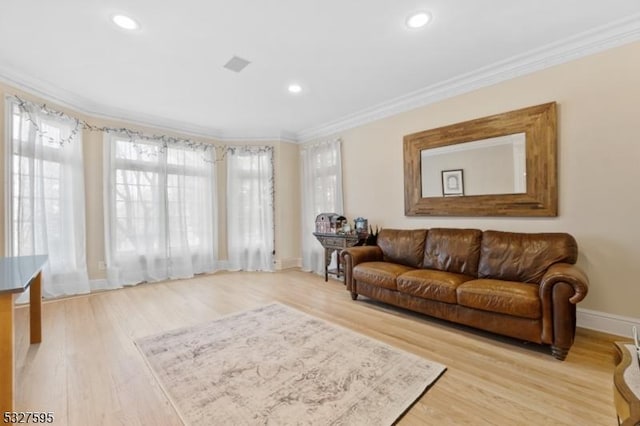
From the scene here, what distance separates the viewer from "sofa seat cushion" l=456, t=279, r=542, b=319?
87.4 inches

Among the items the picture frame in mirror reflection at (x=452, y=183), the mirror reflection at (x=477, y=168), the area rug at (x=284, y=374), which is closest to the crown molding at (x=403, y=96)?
the mirror reflection at (x=477, y=168)

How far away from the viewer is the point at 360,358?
2.17 metres

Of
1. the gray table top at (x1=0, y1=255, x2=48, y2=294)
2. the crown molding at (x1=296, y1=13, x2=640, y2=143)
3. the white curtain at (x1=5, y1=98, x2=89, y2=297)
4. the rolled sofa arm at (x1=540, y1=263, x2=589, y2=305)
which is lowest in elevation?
the rolled sofa arm at (x1=540, y1=263, x2=589, y2=305)

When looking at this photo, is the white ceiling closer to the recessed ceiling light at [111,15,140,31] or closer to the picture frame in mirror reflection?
the recessed ceiling light at [111,15,140,31]

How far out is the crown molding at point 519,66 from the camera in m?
2.48

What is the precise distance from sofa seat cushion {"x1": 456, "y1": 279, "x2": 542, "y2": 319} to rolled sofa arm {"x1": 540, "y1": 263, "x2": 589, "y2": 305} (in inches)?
4.4

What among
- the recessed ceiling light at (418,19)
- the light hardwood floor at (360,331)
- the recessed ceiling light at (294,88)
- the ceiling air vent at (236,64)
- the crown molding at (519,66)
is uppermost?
the recessed ceiling light at (294,88)

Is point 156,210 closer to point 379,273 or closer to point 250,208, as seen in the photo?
point 250,208

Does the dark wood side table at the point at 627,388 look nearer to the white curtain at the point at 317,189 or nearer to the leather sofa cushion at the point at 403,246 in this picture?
the leather sofa cushion at the point at 403,246

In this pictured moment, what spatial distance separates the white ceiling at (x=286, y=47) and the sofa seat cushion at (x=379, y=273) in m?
2.32

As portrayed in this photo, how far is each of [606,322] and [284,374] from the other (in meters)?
2.98

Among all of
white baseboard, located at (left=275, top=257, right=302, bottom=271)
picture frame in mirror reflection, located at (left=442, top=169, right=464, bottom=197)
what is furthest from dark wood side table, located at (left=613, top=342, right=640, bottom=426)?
white baseboard, located at (left=275, top=257, right=302, bottom=271)

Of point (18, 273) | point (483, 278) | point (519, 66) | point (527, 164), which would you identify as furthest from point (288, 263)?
point (519, 66)

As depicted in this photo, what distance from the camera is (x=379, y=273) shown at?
3242mm
